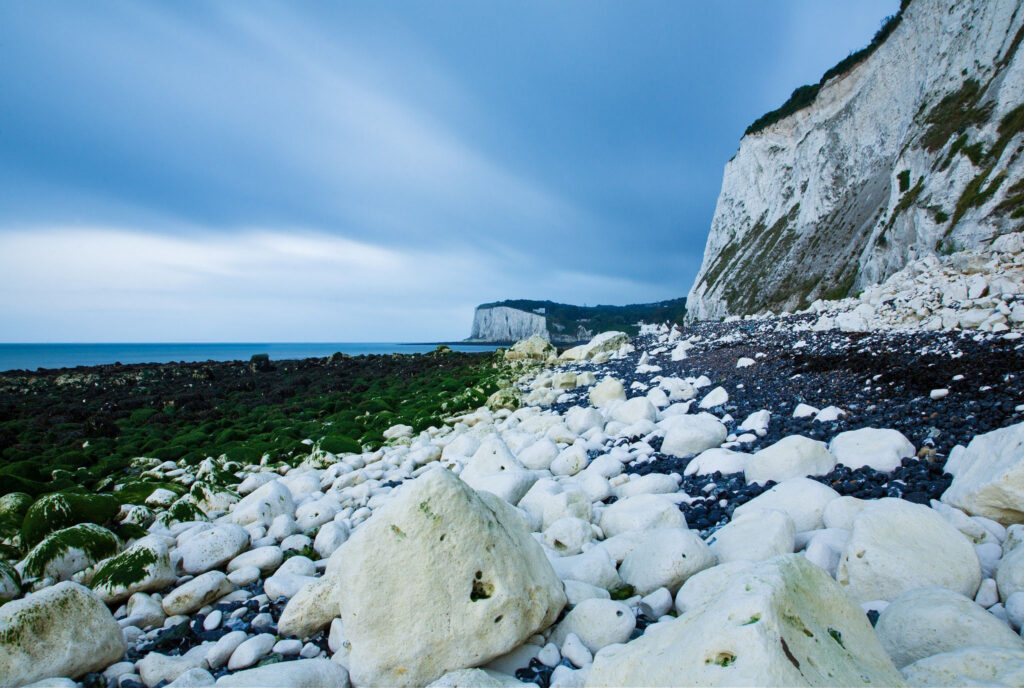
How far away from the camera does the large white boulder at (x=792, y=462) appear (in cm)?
491

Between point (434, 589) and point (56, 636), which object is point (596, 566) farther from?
point (56, 636)

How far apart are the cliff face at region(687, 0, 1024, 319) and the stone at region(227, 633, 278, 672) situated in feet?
90.8

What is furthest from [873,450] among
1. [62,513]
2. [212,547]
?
[62,513]

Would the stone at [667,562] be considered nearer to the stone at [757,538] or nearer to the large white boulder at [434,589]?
the stone at [757,538]

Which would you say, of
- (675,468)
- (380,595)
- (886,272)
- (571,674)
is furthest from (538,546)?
(886,272)

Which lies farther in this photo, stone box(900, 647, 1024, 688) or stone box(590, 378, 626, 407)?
stone box(590, 378, 626, 407)

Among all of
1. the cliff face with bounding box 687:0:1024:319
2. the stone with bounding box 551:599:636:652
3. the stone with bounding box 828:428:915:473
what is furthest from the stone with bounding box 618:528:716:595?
the cliff face with bounding box 687:0:1024:319

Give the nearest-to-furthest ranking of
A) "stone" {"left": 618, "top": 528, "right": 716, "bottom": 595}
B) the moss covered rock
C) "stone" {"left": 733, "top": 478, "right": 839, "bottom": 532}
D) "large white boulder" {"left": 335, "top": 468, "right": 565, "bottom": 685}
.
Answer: "large white boulder" {"left": 335, "top": 468, "right": 565, "bottom": 685} → "stone" {"left": 618, "top": 528, "right": 716, "bottom": 595} → "stone" {"left": 733, "top": 478, "right": 839, "bottom": 532} → the moss covered rock

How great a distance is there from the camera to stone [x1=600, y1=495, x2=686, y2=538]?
4344mm

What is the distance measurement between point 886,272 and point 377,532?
36.3 m

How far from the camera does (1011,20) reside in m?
26.5

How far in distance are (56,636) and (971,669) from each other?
5109mm

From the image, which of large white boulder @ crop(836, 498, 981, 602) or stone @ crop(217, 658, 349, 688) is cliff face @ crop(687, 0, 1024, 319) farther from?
stone @ crop(217, 658, 349, 688)

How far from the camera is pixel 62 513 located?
5.91m
